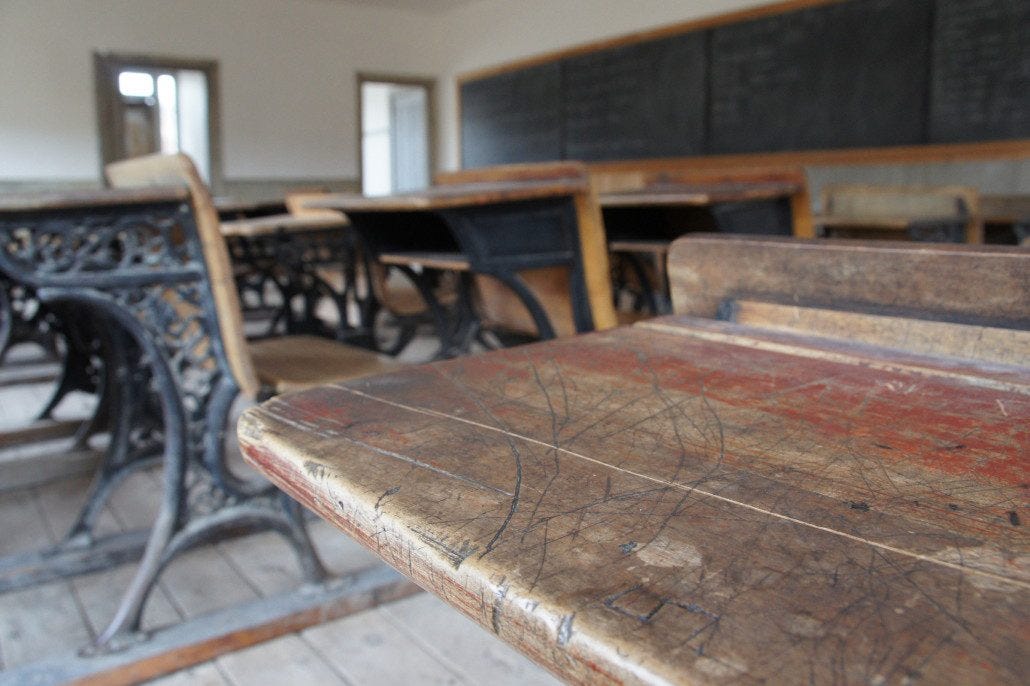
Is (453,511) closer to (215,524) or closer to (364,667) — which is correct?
(364,667)

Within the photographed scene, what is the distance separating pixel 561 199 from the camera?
75.5 inches

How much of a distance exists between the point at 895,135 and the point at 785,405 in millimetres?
5455

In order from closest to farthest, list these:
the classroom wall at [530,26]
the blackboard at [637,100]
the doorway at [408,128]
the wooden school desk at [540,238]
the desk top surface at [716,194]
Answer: the wooden school desk at [540,238]
the desk top surface at [716,194]
the blackboard at [637,100]
the classroom wall at [530,26]
the doorway at [408,128]

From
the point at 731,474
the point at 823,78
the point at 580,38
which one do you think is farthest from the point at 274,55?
the point at 731,474

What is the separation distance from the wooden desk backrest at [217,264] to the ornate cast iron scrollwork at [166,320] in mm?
17

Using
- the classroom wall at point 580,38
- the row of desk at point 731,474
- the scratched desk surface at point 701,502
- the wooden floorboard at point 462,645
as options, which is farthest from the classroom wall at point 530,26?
the scratched desk surface at point 701,502

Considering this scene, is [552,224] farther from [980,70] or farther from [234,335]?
[980,70]

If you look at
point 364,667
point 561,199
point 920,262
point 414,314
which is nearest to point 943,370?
point 920,262

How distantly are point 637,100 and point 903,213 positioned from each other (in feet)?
11.4

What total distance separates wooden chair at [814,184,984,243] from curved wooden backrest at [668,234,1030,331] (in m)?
3.10

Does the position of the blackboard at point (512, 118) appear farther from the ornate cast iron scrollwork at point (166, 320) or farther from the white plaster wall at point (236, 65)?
the ornate cast iron scrollwork at point (166, 320)

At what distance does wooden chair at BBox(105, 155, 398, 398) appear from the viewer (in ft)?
5.12

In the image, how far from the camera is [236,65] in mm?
8500

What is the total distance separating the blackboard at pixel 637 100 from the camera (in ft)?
21.9
